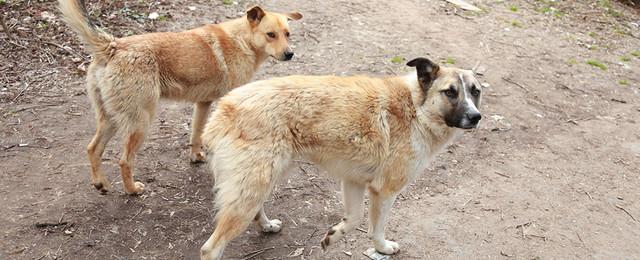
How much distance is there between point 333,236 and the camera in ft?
13.7

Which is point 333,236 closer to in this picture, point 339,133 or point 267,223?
point 267,223

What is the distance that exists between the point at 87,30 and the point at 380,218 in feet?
9.12

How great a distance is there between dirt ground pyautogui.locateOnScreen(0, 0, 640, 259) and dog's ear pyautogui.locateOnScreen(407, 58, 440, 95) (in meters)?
1.38

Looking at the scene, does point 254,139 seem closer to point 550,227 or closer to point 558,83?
point 550,227

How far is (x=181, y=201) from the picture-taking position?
4820 mm

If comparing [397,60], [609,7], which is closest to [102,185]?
[397,60]

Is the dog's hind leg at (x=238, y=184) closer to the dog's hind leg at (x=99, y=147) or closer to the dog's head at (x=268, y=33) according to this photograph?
the dog's hind leg at (x=99, y=147)

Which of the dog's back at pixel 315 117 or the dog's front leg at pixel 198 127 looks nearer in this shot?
the dog's back at pixel 315 117

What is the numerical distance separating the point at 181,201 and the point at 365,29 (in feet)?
15.4

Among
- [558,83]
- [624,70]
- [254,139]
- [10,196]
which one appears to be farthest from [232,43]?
[624,70]

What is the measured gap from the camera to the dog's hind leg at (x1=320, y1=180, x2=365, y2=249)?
4.16 meters

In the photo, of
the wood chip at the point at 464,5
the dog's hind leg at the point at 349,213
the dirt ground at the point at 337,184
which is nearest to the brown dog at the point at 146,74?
the dirt ground at the point at 337,184

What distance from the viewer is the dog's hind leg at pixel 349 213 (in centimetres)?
416

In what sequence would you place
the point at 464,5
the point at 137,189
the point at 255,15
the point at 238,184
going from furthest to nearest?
1. the point at 464,5
2. the point at 255,15
3. the point at 137,189
4. the point at 238,184
